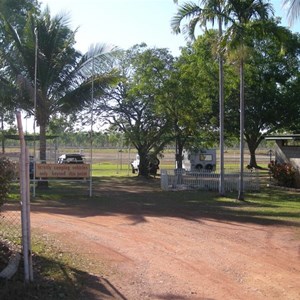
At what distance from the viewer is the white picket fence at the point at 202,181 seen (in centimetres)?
2173

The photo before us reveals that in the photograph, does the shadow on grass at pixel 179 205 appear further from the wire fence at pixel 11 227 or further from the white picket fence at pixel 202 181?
the wire fence at pixel 11 227

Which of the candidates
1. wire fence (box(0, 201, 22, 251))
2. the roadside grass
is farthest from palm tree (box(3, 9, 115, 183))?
wire fence (box(0, 201, 22, 251))

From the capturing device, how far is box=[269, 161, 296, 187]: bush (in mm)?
23328

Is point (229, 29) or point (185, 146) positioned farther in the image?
point (185, 146)

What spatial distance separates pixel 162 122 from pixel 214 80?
14.1 feet

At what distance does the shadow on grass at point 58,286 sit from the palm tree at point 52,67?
49.1ft

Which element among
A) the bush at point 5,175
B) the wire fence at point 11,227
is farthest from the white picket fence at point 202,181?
the bush at point 5,175

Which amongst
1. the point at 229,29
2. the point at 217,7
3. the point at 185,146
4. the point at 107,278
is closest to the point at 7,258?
the point at 107,278

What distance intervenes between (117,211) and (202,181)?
8.58m

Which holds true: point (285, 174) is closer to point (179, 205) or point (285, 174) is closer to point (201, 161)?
point (179, 205)

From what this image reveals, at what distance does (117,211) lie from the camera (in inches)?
557

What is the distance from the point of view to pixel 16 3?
88.7 feet

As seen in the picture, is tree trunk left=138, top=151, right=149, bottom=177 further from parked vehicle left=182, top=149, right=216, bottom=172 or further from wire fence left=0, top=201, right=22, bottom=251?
wire fence left=0, top=201, right=22, bottom=251

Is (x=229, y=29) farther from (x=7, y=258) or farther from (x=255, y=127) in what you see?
(x=255, y=127)
